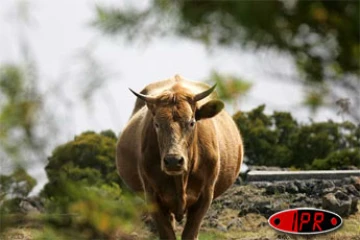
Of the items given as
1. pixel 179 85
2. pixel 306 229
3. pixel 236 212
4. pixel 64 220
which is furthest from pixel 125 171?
pixel 64 220

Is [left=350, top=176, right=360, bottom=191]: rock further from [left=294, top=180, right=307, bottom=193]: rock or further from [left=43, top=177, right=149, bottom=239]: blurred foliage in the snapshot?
[left=43, top=177, right=149, bottom=239]: blurred foliage

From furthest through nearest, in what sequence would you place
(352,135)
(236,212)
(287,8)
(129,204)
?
1. (352,135)
2. (236,212)
3. (129,204)
4. (287,8)

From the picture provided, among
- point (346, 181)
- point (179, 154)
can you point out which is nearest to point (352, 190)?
point (346, 181)

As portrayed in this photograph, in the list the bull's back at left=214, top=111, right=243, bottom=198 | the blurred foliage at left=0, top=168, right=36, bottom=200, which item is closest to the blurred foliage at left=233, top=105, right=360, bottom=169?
the bull's back at left=214, top=111, right=243, bottom=198

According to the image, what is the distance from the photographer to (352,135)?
2941 centimetres

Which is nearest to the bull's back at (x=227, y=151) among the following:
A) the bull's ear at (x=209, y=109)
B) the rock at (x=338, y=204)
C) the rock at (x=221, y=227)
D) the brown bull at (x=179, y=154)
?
the brown bull at (x=179, y=154)

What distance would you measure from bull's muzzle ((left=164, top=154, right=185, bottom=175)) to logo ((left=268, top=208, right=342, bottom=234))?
468 centimetres

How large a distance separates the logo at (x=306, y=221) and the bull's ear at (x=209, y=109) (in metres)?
4.14

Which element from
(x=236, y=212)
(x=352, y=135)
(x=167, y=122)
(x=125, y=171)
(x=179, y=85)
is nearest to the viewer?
(x=167, y=122)

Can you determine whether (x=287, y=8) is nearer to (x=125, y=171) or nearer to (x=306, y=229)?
(x=125, y=171)

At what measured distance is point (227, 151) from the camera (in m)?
13.2

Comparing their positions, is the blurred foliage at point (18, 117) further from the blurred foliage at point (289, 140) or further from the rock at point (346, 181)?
the blurred foliage at point (289, 140)

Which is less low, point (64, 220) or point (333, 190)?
point (64, 220)

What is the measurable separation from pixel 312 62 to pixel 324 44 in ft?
0.32
